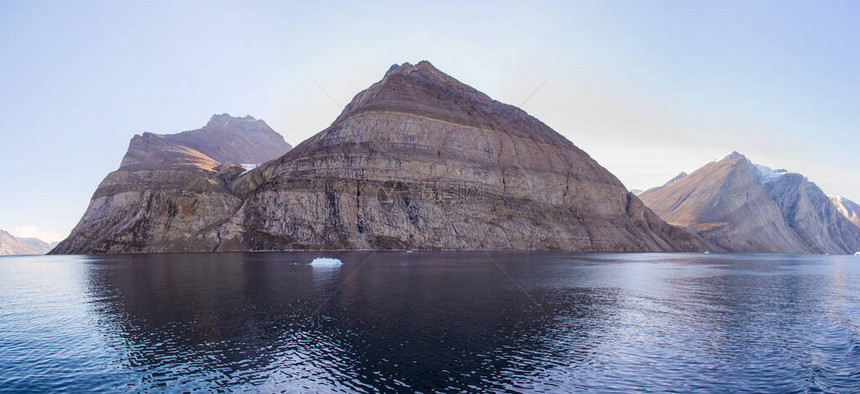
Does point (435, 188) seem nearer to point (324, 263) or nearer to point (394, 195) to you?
point (394, 195)

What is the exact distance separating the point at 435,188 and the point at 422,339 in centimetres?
11653

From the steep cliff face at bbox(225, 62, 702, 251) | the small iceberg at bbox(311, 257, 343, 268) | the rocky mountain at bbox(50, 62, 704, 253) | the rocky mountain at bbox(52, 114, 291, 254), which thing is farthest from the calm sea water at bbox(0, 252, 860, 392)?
the rocky mountain at bbox(52, 114, 291, 254)

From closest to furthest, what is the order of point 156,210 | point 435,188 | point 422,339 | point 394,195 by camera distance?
point 422,339, point 156,210, point 394,195, point 435,188

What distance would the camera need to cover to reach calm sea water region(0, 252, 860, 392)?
1731 cm

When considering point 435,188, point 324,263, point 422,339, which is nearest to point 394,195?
point 435,188

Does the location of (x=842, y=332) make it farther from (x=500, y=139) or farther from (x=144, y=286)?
(x=500, y=139)

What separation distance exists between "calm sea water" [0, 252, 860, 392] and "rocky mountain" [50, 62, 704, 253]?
85.3 metres

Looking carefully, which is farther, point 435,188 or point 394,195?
point 435,188

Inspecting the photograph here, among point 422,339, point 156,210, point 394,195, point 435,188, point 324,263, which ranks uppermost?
point 435,188

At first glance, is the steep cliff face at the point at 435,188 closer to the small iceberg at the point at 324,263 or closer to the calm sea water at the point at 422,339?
the small iceberg at the point at 324,263

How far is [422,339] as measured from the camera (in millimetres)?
22781

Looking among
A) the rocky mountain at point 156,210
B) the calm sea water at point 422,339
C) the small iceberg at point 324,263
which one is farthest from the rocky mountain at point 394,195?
the calm sea water at point 422,339

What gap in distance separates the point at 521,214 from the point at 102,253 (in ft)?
409

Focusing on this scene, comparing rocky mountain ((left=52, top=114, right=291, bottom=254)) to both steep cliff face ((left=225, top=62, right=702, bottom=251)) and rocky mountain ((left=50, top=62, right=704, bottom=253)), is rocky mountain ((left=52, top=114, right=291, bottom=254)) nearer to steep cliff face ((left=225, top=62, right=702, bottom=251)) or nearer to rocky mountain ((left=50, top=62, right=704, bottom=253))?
rocky mountain ((left=50, top=62, right=704, bottom=253))
